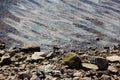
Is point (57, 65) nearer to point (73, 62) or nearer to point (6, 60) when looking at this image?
point (73, 62)

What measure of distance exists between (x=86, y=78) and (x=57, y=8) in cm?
1101

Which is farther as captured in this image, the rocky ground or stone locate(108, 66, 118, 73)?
stone locate(108, 66, 118, 73)

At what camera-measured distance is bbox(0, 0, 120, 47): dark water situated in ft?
50.1

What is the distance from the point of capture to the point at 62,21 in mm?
17844

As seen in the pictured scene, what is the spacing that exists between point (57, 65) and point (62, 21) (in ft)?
23.2

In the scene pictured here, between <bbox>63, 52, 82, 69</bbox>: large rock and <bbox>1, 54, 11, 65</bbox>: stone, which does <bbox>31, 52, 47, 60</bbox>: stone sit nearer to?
<bbox>1, 54, 11, 65</bbox>: stone

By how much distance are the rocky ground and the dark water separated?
1.95 metres

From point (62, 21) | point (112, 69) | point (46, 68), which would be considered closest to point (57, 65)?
point (46, 68)

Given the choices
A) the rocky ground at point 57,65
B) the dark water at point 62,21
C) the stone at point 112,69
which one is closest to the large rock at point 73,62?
the rocky ground at point 57,65

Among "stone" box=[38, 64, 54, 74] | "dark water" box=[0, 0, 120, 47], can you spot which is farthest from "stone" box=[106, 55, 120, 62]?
"dark water" box=[0, 0, 120, 47]

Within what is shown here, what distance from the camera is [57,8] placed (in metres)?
20.5

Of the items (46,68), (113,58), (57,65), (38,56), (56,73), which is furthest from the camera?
(38,56)

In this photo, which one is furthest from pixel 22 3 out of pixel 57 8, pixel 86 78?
pixel 86 78

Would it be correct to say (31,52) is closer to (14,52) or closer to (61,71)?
(14,52)
